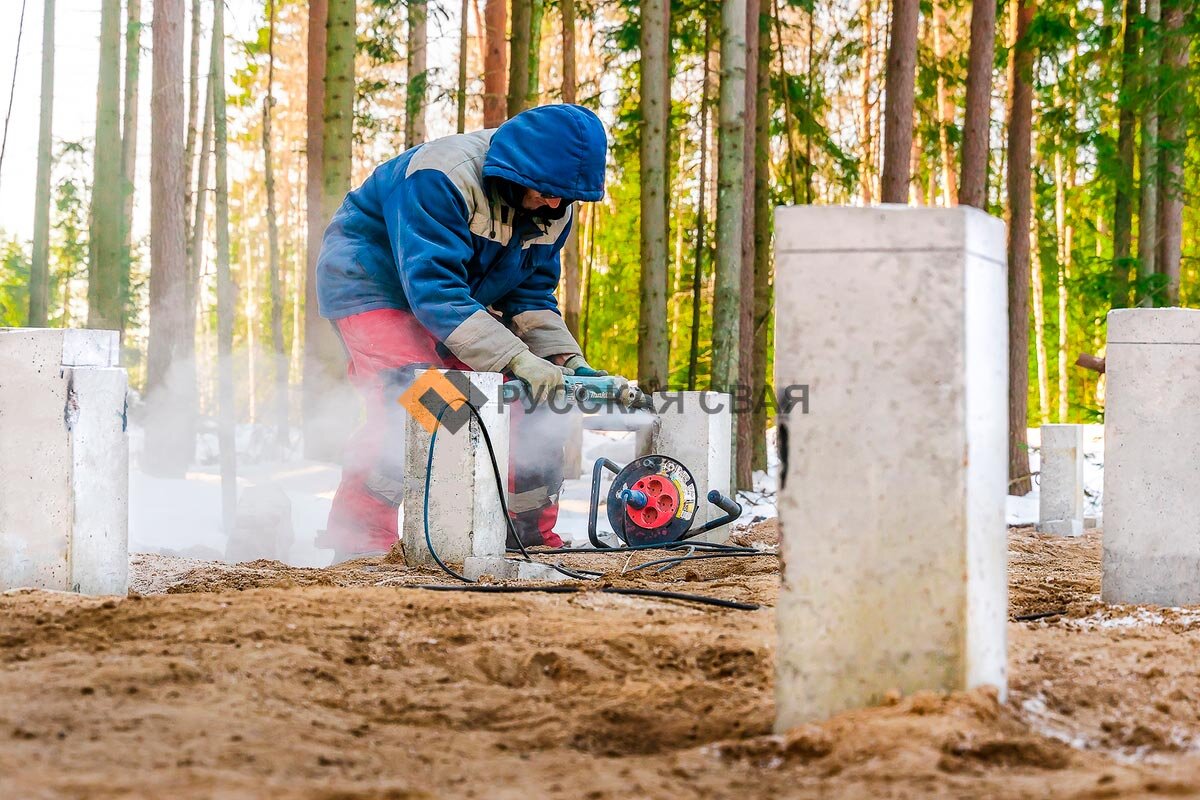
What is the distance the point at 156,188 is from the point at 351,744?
41.7ft

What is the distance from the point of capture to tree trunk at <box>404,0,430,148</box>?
1470cm

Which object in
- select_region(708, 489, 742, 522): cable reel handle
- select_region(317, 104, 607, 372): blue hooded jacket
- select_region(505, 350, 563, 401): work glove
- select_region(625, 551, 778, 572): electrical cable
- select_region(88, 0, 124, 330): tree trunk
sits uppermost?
select_region(88, 0, 124, 330): tree trunk

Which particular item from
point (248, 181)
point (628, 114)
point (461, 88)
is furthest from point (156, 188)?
point (248, 181)

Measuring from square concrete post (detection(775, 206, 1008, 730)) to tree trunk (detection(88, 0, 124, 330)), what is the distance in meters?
12.1

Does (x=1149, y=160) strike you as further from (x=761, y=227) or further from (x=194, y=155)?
(x=194, y=155)

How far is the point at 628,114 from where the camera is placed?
14672 millimetres

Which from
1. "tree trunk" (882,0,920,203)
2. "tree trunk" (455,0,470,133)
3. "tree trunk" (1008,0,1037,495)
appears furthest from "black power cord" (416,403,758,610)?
"tree trunk" (455,0,470,133)

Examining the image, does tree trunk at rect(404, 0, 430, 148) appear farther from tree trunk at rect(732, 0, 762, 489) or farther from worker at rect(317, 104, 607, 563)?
worker at rect(317, 104, 607, 563)

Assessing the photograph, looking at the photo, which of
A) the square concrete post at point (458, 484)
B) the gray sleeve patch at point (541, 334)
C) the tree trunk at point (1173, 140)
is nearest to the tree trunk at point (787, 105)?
the tree trunk at point (1173, 140)

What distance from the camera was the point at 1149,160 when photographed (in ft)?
46.6

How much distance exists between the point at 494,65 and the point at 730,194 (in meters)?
6.54

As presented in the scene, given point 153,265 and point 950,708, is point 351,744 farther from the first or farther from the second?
point 153,265

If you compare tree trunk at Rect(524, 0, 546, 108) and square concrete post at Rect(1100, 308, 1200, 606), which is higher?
tree trunk at Rect(524, 0, 546, 108)

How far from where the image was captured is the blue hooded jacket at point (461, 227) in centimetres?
575
